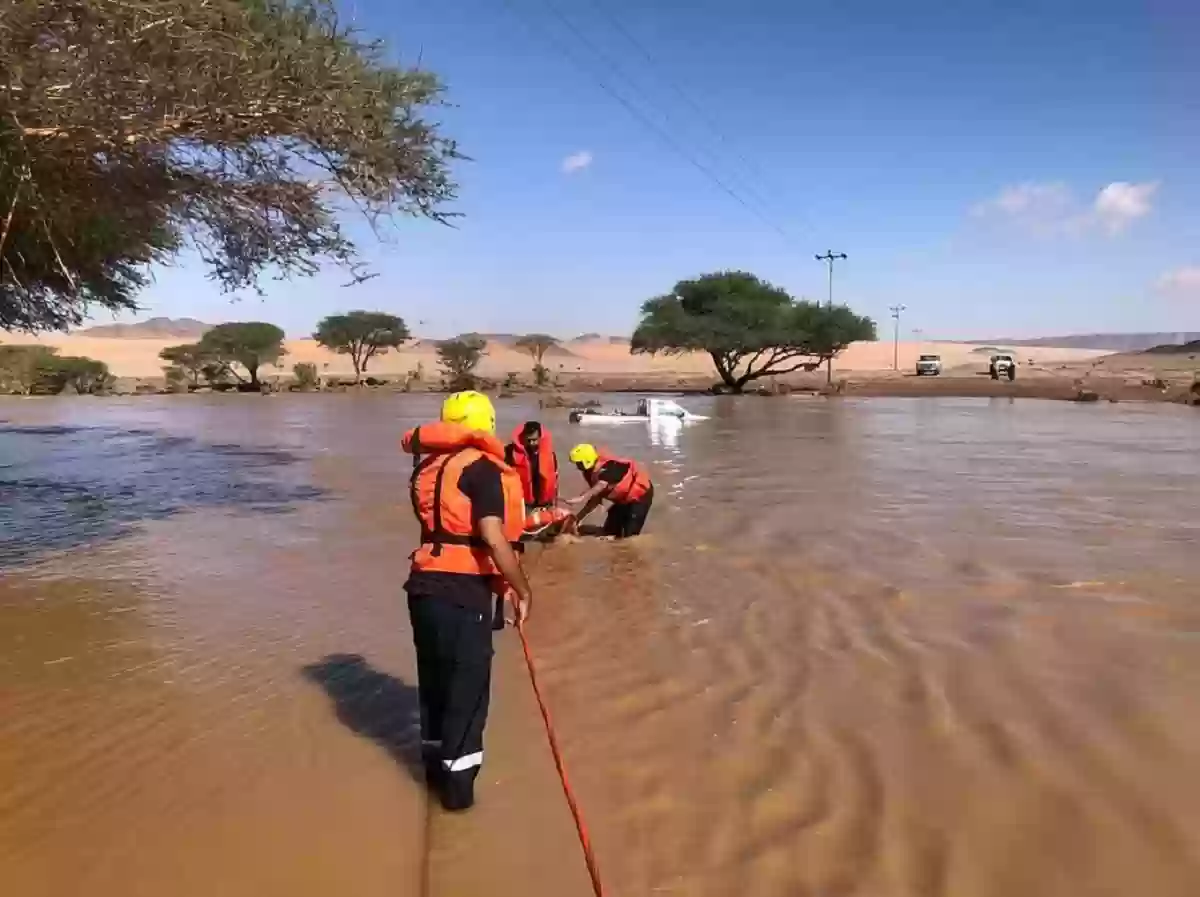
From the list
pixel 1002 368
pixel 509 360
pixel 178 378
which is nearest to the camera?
pixel 1002 368

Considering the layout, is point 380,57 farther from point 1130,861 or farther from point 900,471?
point 900,471

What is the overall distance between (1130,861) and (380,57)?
8707mm

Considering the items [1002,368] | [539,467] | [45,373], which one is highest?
[1002,368]

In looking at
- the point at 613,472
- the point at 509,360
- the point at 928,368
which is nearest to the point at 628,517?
the point at 613,472

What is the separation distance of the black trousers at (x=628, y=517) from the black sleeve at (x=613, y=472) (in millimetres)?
297

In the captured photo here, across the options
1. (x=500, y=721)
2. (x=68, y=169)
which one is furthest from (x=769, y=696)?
(x=68, y=169)

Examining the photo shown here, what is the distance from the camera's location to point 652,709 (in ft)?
18.3

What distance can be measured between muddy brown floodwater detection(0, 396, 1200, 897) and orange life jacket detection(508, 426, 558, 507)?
1.77ft

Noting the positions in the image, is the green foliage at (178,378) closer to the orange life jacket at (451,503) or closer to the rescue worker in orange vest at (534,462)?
the rescue worker in orange vest at (534,462)

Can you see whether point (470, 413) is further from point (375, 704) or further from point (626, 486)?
point (626, 486)

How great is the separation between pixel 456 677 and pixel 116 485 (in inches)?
530

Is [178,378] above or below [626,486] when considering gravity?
above

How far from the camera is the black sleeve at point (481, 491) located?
4.22 m

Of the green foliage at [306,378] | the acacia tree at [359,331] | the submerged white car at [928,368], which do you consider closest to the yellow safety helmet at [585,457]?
the green foliage at [306,378]
